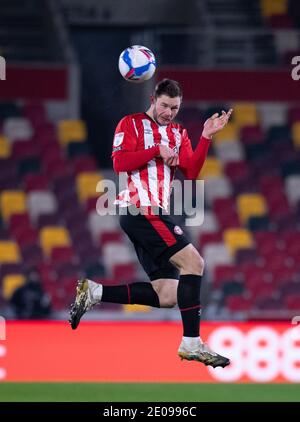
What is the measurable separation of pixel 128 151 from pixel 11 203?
27.6 ft

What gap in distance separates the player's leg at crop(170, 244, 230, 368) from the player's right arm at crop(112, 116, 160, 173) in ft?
1.79

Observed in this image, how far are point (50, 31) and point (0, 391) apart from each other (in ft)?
25.4

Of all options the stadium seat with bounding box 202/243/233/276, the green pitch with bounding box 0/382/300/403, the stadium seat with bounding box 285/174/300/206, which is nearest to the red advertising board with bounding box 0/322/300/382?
the green pitch with bounding box 0/382/300/403

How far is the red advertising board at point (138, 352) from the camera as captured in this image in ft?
34.9

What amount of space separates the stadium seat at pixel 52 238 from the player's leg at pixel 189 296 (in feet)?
25.9

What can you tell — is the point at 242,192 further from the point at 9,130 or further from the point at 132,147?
the point at 132,147

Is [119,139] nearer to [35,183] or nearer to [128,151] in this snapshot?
[128,151]

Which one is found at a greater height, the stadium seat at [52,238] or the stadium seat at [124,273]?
the stadium seat at [52,238]

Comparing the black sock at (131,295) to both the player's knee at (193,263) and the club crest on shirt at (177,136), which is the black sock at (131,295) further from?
the club crest on shirt at (177,136)

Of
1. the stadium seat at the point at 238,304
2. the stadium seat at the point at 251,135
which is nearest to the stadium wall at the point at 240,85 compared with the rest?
the stadium seat at the point at 251,135

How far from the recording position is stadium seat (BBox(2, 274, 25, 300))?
14.2 meters

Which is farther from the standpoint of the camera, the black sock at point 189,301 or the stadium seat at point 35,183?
the stadium seat at point 35,183

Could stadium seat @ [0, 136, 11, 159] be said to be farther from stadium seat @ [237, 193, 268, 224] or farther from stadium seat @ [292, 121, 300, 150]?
stadium seat @ [292, 121, 300, 150]
